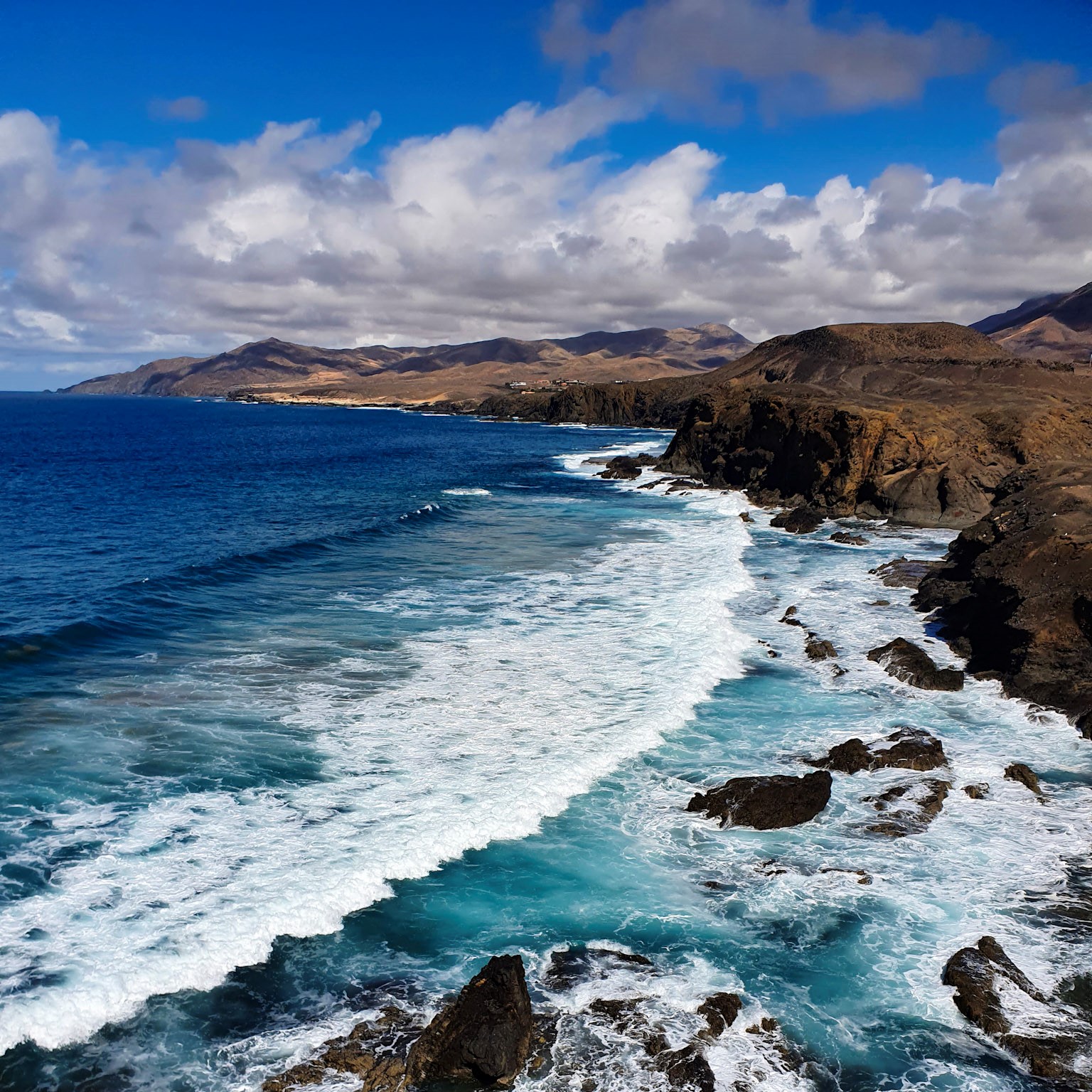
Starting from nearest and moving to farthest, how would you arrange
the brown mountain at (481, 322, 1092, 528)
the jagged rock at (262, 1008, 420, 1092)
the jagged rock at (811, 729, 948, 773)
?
the jagged rock at (262, 1008, 420, 1092) → the jagged rock at (811, 729, 948, 773) → the brown mountain at (481, 322, 1092, 528)

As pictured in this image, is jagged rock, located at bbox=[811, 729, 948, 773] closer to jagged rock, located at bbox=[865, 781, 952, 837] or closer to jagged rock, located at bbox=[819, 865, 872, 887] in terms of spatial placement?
jagged rock, located at bbox=[865, 781, 952, 837]

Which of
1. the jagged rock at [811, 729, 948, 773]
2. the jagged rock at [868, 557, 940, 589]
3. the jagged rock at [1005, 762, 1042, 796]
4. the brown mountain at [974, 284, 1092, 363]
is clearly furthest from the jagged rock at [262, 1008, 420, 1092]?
the brown mountain at [974, 284, 1092, 363]

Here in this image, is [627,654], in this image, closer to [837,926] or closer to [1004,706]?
[1004,706]

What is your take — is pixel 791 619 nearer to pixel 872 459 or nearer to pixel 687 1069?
pixel 687 1069

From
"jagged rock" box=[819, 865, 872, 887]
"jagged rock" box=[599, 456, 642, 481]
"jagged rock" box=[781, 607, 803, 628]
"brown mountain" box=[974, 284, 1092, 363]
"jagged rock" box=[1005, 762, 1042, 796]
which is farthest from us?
"brown mountain" box=[974, 284, 1092, 363]

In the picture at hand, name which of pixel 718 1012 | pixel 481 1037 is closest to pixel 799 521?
pixel 718 1012

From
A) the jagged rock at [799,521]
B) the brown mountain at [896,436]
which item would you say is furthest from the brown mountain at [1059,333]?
the jagged rock at [799,521]
